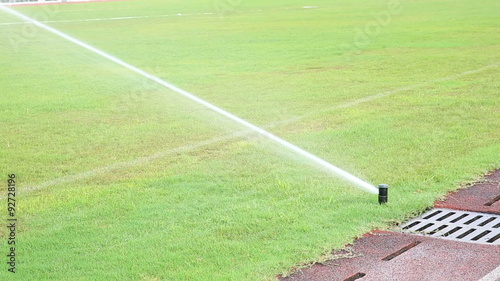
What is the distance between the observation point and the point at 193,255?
5266 mm

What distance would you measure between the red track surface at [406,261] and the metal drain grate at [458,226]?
15 centimetres

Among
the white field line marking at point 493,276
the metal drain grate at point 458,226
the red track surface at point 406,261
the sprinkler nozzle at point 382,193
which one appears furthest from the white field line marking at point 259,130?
the white field line marking at point 493,276

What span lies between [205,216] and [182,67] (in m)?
10.2

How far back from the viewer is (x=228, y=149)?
8.59m

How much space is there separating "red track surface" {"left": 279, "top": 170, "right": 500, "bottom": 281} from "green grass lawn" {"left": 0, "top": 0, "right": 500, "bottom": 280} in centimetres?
20

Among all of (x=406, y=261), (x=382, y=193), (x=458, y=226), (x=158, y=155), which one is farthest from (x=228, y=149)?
(x=406, y=261)

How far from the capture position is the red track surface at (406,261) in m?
4.90

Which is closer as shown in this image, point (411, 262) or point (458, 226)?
point (411, 262)

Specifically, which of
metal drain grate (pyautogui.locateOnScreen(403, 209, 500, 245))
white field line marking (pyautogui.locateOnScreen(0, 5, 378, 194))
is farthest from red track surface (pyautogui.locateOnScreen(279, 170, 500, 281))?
white field line marking (pyautogui.locateOnScreen(0, 5, 378, 194))

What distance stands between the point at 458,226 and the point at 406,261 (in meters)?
0.95

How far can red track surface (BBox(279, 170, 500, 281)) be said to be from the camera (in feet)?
16.1

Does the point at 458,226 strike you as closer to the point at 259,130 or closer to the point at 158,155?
the point at 158,155

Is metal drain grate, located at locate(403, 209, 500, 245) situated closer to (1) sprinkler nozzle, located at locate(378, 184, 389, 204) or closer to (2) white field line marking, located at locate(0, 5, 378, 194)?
(1) sprinkler nozzle, located at locate(378, 184, 389, 204)

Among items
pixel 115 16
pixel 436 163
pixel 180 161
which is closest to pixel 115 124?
pixel 180 161
